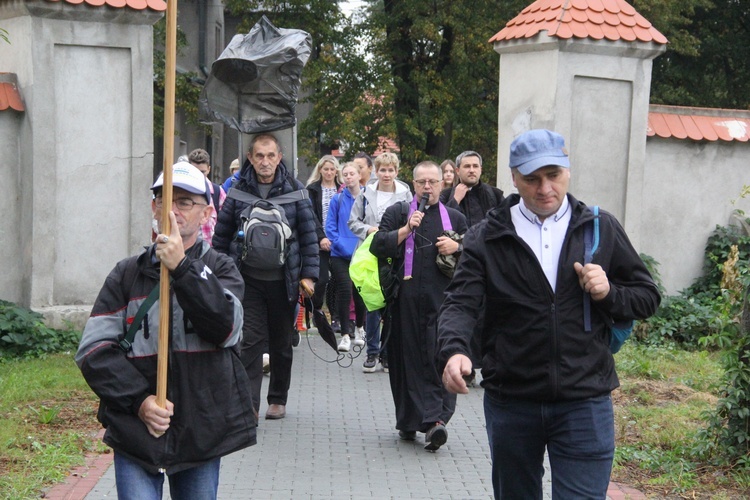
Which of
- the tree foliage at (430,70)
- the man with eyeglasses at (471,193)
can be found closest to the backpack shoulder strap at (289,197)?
the man with eyeglasses at (471,193)

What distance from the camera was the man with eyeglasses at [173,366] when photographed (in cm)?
382

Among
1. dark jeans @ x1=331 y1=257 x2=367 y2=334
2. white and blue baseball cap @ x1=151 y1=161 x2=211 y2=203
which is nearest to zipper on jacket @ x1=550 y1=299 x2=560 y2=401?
white and blue baseball cap @ x1=151 y1=161 x2=211 y2=203

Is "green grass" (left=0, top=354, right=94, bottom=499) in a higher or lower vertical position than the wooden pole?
lower

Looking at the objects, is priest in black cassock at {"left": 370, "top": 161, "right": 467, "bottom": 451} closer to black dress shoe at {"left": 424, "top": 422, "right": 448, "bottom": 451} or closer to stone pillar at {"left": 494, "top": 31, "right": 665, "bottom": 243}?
black dress shoe at {"left": 424, "top": 422, "right": 448, "bottom": 451}

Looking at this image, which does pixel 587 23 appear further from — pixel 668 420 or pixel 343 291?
pixel 668 420

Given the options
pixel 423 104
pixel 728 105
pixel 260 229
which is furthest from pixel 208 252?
pixel 728 105

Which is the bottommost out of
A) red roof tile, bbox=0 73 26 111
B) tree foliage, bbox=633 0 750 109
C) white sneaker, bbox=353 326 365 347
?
white sneaker, bbox=353 326 365 347

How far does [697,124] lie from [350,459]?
7389mm

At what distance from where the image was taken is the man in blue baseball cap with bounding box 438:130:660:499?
13.3 feet

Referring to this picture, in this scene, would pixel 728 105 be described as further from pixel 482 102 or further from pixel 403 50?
pixel 403 50

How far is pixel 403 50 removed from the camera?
2442 centimetres

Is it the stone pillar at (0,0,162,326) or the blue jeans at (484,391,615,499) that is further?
the stone pillar at (0,0,162,326)

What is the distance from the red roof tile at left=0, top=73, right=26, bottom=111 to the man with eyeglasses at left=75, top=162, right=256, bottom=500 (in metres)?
7.50

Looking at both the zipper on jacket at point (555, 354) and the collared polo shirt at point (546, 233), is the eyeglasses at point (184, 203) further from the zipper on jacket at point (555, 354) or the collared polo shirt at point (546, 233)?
the zipper on jacket at point (555, 354)
